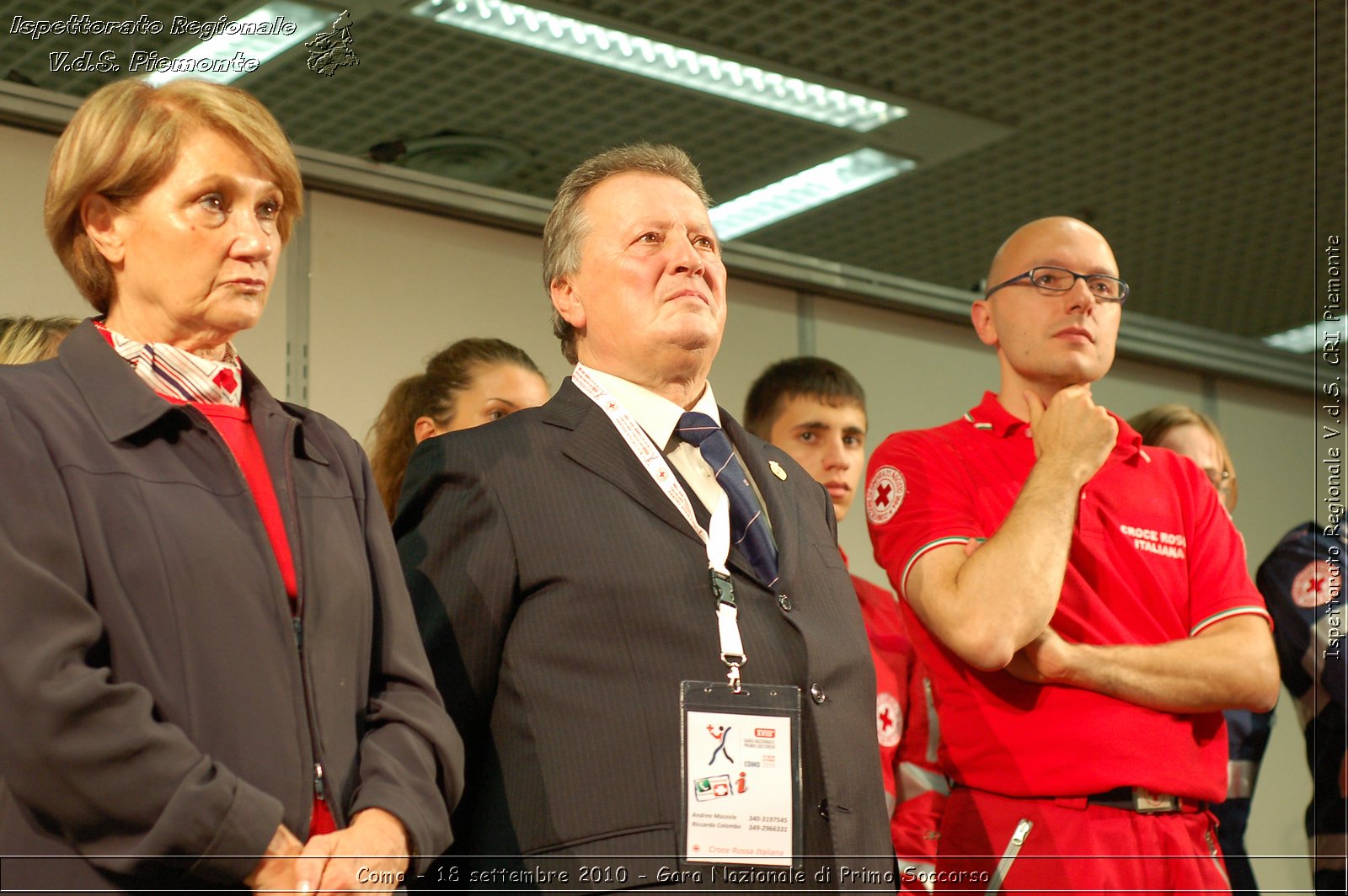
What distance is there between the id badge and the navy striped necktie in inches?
8.7

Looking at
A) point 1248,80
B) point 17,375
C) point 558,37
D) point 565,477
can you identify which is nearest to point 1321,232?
point 1248,80

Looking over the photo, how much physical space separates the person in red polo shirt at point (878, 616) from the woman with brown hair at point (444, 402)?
2.14ft

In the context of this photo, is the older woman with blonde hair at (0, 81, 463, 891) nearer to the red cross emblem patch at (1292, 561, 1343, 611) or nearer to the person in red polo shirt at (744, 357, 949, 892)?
the person in red polo shirt at (744, 357, 949, 892)

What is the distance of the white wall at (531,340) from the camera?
115 inches

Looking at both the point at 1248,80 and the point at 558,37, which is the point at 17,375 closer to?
the point at 558,37

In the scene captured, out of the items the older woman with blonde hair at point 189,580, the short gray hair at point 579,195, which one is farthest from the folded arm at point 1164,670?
the older woman with blonde hair at point 189,580

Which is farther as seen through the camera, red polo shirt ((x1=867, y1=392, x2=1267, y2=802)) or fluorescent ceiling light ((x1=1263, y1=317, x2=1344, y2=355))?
fluorescent ceiling light ((x1=1263, y1=317, x2=1344, y2=355))

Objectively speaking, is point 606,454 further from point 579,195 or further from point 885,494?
point 885,494

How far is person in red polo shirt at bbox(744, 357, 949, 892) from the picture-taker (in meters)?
3.18

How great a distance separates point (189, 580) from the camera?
1.59m

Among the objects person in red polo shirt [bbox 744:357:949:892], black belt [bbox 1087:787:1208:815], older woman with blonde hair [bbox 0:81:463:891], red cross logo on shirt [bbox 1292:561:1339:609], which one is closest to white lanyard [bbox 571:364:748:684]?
older woman with blonde hair [bbox 0:81:463:891]

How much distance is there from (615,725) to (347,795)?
41cm

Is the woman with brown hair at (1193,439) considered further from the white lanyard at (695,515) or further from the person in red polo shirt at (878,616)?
the white lanyard at (695,515)

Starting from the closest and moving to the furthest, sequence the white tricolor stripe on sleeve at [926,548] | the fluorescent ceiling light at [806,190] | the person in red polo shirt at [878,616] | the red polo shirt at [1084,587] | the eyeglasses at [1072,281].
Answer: the red polo shirt at [1084,587] < the white tricolor stripe on sleeve at [926,548] < the eyeglasses at [1072,281] < the person in red polo shirt at [878,616] < the fluorescent ceiling light at [806,190]
